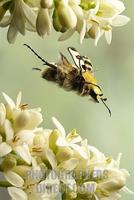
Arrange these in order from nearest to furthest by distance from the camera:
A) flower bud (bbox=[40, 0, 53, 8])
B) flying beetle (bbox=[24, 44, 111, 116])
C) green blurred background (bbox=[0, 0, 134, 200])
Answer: flower bud (bbox=[40, 0, 53, 8]) → flying beetle (bbox=[24, 44, 111, 116]) → green blurred background (bbox=[0, 0, 134, 200])

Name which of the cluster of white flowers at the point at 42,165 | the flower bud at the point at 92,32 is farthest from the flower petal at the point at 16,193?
the flower bud at the point at 92,32

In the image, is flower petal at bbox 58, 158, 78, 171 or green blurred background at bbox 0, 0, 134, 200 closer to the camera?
flower petal at bbox 58, 158, 78, 171

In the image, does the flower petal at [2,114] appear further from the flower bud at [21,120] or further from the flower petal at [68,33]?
the flower petal at [68,33]

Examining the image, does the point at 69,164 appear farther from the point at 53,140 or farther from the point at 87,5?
the point at 87,5

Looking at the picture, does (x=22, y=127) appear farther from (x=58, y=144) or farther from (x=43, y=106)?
(x=43, y=106)

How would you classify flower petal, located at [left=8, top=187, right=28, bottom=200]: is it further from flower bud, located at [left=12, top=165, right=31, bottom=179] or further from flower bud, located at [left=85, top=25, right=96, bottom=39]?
flower bud, located at [left=85, top=25, right=96, bottom=39]

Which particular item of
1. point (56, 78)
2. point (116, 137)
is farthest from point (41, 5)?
point (116, 137)

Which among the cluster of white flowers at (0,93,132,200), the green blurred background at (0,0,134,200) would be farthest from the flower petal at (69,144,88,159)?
the green blurred background at (0,0,134,200)
